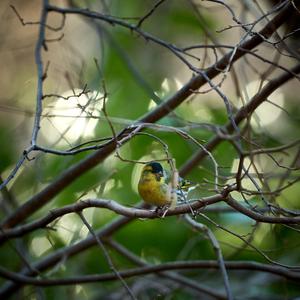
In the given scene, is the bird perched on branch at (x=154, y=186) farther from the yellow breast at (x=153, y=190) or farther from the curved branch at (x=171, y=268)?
the curved branch at (x=171, y=268)

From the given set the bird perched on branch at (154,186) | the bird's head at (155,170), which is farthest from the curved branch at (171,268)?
the bird's head at (155,170)

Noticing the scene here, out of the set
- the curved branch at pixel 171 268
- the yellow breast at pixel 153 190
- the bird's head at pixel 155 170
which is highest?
the bird's head at pixel 155 170

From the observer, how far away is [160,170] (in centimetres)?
318

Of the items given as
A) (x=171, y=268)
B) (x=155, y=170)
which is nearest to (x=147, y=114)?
(x=155, y=170)

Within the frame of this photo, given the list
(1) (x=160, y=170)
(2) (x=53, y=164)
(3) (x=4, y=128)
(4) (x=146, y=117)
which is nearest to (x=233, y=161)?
(1) (x=160, y=170)

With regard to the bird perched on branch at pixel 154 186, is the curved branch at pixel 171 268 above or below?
below

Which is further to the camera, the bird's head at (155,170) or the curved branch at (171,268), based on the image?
the bird's head at (155,170)

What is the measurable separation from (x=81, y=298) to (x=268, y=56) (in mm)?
2389

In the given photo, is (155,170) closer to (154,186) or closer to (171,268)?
(154,186)

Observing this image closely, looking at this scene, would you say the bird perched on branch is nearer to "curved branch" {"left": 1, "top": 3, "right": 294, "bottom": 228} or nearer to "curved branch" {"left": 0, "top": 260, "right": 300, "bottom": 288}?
"curved branch" {"left": 1, "top": 3, "right": 294, "bottom": 228}

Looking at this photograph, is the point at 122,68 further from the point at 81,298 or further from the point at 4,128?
the point at 81,298

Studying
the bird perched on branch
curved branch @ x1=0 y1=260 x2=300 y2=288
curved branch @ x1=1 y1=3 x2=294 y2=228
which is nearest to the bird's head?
the bird perched on branch

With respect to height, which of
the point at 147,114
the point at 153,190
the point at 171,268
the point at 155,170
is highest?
the point at 147,114

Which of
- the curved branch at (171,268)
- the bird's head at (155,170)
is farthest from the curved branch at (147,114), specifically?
the curved branch at (171,268)
